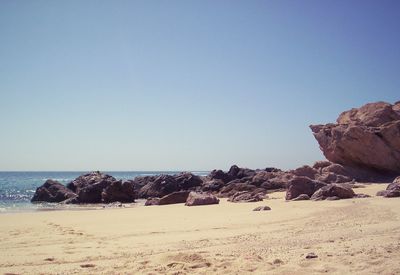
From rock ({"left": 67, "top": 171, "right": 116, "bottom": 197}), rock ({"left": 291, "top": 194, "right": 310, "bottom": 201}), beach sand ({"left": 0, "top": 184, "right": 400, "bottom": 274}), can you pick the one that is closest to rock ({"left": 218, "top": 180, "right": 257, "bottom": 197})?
rock ({"left": 291, "top": 194, "right": 310, "bottom": 201})

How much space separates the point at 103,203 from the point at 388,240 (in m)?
24.5

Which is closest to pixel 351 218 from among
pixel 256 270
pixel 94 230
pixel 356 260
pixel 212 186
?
pixel 356 260

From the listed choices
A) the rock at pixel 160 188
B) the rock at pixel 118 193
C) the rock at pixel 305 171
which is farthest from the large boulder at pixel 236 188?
the rock at pixel 118 193

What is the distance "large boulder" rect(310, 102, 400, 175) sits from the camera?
31719 mm

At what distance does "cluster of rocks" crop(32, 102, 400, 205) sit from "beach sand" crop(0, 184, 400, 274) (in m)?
15.0

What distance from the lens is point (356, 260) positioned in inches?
253

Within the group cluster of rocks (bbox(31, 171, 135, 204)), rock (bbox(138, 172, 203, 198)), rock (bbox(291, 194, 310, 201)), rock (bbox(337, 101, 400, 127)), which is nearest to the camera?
rock (bbox(291, 194, 310, 201))

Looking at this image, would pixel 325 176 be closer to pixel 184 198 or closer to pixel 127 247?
pixel 184 198

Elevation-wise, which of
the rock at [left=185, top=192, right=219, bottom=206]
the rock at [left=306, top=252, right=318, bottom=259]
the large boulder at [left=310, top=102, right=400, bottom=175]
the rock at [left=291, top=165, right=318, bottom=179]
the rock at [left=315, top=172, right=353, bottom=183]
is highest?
the large boulder at [left=310, top=102, right=400, bottom=175]

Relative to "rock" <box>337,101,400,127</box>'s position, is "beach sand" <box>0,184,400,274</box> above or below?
below

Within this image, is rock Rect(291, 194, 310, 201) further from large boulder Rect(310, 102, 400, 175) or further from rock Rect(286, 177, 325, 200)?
large boulder Rect(310, 102, 400, 175)

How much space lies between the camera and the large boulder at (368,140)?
1249 inches

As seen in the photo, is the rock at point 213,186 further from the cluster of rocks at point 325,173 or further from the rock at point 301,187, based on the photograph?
the rock at point 301,187

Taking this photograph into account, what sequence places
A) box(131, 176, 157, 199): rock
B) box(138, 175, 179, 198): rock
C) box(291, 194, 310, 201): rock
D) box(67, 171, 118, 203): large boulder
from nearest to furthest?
box(291, 194, 310, 201): rock
box(67, 171, 118, 203): large boulder
box(138, 175, 179, 198): rock
box(131, 176, 157, 199): rock
